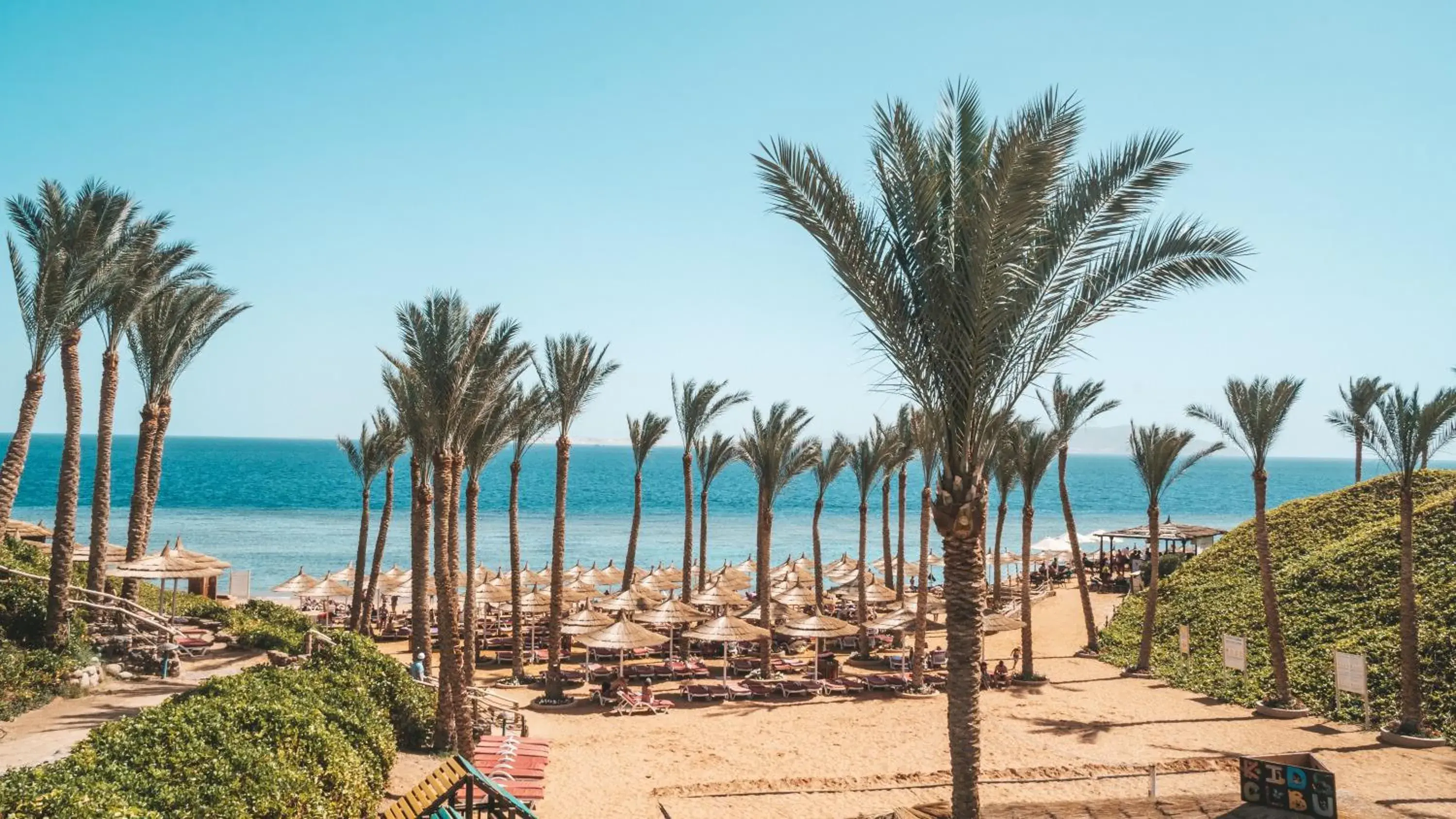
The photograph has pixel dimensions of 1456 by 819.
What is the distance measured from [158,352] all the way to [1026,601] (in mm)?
23005

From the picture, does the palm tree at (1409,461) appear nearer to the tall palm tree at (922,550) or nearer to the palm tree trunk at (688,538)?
the tall palm tree at (922,550)

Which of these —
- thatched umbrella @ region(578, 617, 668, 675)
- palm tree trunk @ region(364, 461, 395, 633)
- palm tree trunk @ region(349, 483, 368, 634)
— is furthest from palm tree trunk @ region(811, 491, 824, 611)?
palm tree trunk @ region(349, 483, 368, 634)

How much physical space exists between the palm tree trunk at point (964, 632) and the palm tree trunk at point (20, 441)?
687 inches

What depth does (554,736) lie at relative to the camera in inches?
687

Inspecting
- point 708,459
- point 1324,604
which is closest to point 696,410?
point 708,459

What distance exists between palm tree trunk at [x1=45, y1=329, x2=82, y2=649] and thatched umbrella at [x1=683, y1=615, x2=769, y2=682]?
13.0 m

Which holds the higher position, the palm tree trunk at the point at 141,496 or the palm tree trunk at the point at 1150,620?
the palm tree trunk at the point at 141,496

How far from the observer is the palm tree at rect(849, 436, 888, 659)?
2722 cm

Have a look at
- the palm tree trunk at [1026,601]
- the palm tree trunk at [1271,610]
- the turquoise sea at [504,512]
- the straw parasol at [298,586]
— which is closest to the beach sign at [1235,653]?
the palm tree trunk at [1271,610]

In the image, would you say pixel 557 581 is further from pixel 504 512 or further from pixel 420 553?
pixel 504 512

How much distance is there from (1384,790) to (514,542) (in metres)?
18.7

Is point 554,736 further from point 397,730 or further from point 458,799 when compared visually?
point 458,799

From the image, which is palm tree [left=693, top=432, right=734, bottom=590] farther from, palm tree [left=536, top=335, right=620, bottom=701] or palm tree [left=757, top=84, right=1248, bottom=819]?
palm tree [left=757, top=84, right=1248, bottom=819]

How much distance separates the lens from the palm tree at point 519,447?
22984 mm
